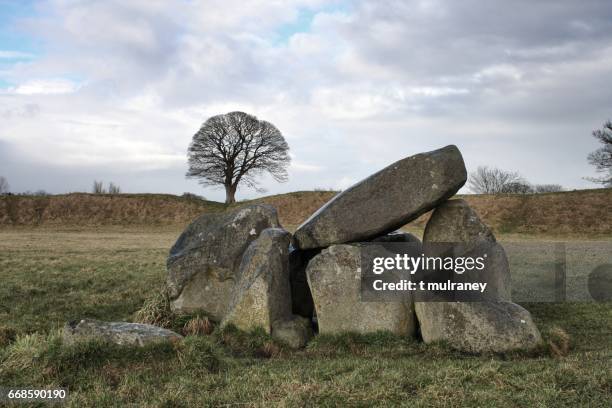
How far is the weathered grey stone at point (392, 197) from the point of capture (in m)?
10.1

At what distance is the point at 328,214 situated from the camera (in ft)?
33.8

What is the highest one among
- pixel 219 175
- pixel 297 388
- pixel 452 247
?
pixel 219 175

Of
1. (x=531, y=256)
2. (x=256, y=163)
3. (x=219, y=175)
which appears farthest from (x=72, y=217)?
(x=531, y=256)

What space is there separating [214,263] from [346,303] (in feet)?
11.4

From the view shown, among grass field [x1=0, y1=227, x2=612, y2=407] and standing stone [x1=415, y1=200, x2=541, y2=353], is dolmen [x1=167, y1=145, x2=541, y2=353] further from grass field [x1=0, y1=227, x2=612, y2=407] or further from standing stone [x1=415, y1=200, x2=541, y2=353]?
grass field [x1=0, y1=227, x2=612, y2=407]

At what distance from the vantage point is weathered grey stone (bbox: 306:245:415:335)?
31.5 feet

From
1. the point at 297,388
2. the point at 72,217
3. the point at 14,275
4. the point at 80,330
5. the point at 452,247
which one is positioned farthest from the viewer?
the point at 72,217

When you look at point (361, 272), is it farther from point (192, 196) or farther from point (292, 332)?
point (192, 196)

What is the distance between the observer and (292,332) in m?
9.55

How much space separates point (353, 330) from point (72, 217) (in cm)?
4309

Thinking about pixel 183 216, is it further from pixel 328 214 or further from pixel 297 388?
pixel 297 388

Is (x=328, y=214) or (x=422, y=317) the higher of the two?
(x=328, y=214)

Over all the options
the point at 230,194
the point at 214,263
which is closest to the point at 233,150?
the point at 230,194

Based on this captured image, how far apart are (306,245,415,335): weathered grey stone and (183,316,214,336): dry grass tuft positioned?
246cm
